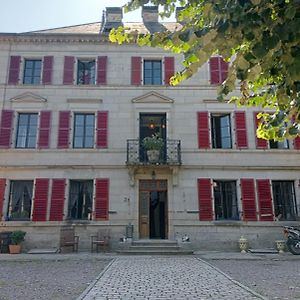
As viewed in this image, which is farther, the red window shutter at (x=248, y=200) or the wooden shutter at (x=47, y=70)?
the wooden shutter at (x=47, y=70)

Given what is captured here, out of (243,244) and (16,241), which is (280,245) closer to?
Result: (243,244)

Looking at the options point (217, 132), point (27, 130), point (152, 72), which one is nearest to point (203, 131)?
point (217, 132)

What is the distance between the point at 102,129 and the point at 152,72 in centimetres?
382

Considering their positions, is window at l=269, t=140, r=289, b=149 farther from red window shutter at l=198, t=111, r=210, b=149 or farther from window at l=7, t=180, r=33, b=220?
window at l=7, t=180, r=33, b=220

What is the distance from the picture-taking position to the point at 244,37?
3.19m

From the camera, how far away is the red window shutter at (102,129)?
50.7 ft

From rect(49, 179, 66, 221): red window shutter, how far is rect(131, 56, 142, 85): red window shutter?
5.73 meters

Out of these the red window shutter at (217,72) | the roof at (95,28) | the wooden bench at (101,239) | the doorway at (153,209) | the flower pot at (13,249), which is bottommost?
the flower pot at (13,249)

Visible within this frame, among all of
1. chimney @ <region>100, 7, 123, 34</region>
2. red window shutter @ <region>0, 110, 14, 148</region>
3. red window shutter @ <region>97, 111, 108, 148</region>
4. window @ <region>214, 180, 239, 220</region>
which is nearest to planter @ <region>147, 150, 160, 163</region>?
red window shutter @ <region>97, 111, 108, 148</region>

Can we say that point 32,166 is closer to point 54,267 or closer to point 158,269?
point 54,267

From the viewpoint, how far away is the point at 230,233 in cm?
1460

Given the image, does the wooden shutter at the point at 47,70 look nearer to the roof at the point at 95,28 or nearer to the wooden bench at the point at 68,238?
the roof at the point at 95,28

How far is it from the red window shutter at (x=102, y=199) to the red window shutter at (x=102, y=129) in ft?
5.40

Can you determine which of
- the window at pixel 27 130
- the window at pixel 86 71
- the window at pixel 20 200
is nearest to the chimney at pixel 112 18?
the window at pixel 86 71
